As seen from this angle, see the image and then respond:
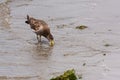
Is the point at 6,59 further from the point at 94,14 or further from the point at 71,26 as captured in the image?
the point at 94,14

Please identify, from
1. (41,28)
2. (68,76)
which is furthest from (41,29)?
(68,76)

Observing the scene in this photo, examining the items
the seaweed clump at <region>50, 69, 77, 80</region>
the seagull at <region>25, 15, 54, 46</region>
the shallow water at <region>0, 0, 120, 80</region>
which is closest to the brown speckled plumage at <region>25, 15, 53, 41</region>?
the seagull at <region>25, 15, 54, 46</region>

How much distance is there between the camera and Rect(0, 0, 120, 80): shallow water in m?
9.49

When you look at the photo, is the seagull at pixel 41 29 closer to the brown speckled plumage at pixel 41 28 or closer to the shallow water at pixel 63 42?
the brown speckled plumage at pixel 41 28

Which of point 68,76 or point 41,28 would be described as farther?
point 41,28

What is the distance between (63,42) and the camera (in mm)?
Result: 12539

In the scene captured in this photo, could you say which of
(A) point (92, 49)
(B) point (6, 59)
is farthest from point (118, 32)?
(B) point (6, 59)

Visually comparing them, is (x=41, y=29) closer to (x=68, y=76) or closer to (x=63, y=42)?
(x=63, y=42)

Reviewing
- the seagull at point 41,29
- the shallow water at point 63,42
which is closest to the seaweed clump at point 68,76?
the shallow water at point 63,42

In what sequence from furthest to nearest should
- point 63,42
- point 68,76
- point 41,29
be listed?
point 41,29
point 63,42
point 68,76

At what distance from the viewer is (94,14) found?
1588cm

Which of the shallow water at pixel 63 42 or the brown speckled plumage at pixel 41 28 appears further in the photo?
the brown speckled plumage at pixel 41 28

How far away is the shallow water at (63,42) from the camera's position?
9.49 m

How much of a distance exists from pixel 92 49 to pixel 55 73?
7.70 ft
